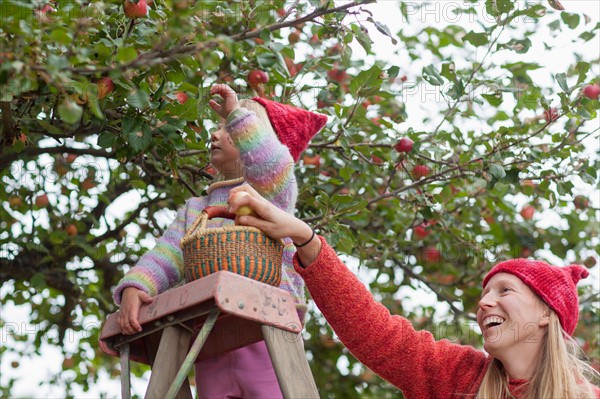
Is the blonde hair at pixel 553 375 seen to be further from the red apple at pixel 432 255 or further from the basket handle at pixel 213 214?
the red apple at pixel 432 255

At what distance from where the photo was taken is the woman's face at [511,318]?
2330 millimetres

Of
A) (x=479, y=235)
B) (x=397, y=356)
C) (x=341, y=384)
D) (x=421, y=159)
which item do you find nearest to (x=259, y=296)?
(x=397, y=356)

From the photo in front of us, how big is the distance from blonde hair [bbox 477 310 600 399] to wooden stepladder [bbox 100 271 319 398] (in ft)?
1.70

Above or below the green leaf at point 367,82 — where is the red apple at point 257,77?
below

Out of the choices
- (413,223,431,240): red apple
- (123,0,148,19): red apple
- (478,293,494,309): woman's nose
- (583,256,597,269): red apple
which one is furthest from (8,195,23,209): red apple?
(583,256,597,269): red apple

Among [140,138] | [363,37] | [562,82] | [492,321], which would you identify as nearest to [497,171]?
[562,82]

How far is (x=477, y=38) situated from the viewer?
10.5 ft

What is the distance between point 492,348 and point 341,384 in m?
3.06

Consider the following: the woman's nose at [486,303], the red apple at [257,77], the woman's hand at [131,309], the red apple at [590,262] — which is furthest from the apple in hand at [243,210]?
the red apple at [590,262]

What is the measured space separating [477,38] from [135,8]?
1.33 meters

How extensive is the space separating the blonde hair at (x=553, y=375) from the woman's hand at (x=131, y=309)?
911mm

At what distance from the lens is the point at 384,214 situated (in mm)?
4066

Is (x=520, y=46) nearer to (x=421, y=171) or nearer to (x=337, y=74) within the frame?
(x=421, y=171)

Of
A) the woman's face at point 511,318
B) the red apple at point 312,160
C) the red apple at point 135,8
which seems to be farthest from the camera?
the red apple at point 312,160
